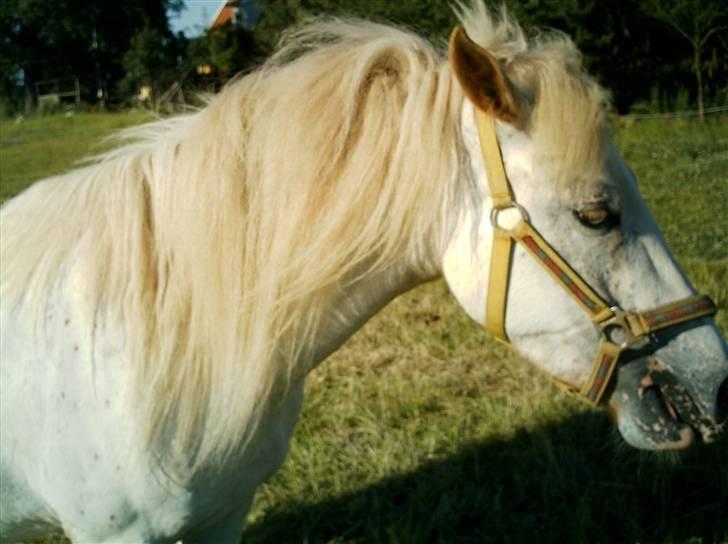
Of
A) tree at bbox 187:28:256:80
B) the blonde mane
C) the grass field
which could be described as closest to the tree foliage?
A: tree at bbox 187:28:256:80

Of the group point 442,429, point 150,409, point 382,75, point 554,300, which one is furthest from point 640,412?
point 442,429

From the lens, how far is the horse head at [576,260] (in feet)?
5.14

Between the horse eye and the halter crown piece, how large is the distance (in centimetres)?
9

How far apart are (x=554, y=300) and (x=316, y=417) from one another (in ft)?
7.76

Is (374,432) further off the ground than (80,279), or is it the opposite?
(80,279)

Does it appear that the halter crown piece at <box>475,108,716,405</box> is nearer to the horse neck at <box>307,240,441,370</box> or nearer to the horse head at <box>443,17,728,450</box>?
the horse head at <box>443,17,728,450</box>

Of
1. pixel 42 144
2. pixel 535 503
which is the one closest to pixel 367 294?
pixel 535 503

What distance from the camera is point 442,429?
11.8 feet

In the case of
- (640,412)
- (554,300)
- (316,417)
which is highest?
(554,300)

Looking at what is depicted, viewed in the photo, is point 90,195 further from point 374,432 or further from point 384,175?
point 374,432

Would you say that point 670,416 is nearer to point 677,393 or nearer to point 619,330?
point 677,393

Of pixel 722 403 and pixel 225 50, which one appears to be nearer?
pixel 722 403

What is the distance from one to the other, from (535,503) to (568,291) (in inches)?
68.4

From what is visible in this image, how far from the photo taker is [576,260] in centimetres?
158
